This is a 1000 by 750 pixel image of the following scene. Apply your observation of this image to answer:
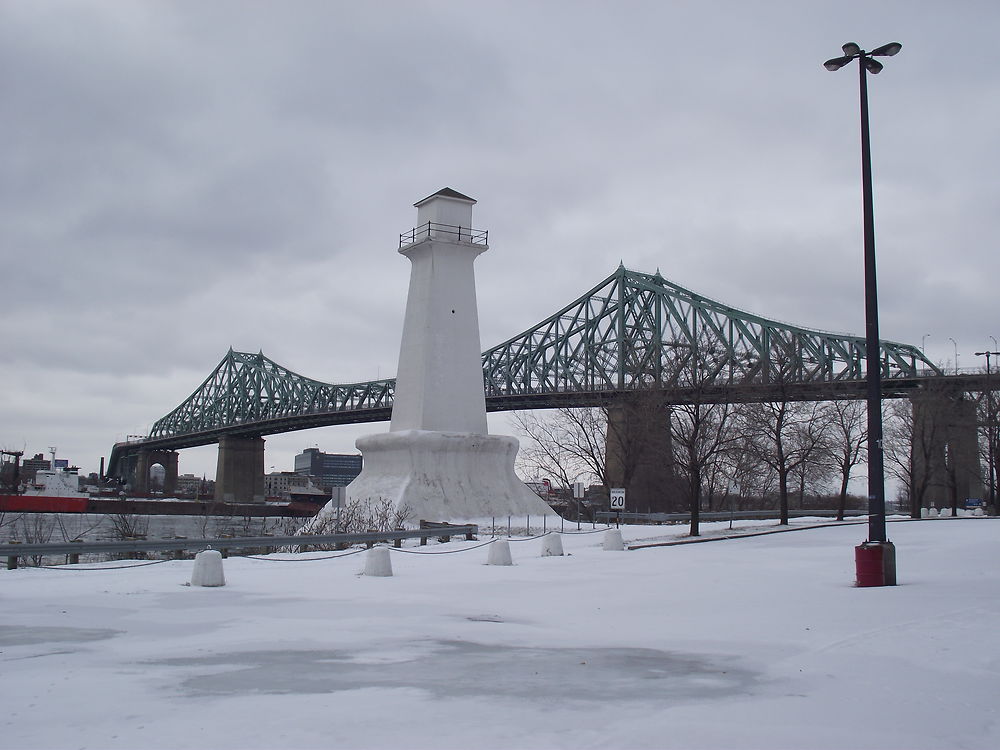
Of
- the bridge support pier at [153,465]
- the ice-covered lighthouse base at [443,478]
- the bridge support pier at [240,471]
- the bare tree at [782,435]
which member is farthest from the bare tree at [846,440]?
the bridge support pier at [153,465]

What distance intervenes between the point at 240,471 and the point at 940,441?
81.1m

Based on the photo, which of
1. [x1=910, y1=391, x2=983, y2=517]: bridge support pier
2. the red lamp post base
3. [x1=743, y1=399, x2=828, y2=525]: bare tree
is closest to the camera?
the red lamp post base

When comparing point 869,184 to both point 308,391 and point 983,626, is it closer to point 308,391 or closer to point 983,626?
point 983,626

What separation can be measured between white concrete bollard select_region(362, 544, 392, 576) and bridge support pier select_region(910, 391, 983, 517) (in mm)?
33036

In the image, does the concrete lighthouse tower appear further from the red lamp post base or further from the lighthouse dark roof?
Answer: the red lamp post base

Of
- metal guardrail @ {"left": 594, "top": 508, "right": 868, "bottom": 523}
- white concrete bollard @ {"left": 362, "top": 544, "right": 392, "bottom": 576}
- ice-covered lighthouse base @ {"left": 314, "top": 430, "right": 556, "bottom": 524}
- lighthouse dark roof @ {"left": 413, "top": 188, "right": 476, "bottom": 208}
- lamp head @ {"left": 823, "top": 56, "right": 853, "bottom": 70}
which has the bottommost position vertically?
metal guardrail @ {"left": 594, "top": 508, "right": 868, "bottom": 523}

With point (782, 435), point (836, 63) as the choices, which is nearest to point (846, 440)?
point (782, 435)

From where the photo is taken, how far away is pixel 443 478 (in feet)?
124

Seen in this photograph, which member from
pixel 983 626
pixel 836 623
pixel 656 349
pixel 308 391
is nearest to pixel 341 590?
pixel 836 623

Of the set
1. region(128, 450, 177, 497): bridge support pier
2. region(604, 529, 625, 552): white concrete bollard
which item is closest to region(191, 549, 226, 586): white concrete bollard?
region(604, 529, 625, 552): white concrete bollard

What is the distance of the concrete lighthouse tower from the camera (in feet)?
124

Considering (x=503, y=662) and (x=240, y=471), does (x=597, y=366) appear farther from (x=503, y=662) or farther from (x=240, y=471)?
(x=503, y=662)

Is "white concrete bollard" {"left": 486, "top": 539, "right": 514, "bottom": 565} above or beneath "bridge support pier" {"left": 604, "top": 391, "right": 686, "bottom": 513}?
beneath

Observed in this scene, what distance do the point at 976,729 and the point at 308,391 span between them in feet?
391
